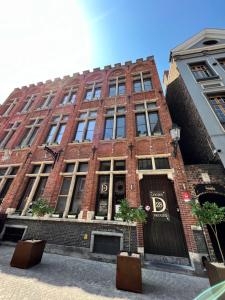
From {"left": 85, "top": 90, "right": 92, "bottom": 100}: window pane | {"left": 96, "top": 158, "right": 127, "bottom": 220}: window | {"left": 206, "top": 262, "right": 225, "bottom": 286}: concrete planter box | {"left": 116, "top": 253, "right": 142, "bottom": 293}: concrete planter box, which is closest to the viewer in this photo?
{"left": 206, "top": 262, "right": 225, "bottom": 286}: concrete planter box

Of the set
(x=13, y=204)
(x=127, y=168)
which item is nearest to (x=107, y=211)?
(x=127, y=168)

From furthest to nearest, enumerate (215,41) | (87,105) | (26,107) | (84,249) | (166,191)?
(26,107) < (215,41) < (87,105) < (166,191) < (84,249)

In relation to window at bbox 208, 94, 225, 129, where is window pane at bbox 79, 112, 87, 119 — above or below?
above

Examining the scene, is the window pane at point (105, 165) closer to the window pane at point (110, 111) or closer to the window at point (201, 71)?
the window pane at point (110, 111)

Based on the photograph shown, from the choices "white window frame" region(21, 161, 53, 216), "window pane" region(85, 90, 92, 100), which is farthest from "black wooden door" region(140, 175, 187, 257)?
"window pane" region(85, 90, 92, 100)

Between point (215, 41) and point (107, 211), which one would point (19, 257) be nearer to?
point (107, 211)

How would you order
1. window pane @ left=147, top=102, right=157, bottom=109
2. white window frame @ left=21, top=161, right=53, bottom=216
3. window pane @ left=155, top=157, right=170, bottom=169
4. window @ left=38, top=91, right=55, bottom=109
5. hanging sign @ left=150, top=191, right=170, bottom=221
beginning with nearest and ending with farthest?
hanging sign @ left=150, top=191, right=170, bottom=221, window pane @ left=155, top=157, right=170, bottom=169, white window frame @ left=21, top=161, right=53, bottom=216, window pane @ left=147, top=102, right=157, bottom=109, window @ left=38, top=91, right=55, bottom=109

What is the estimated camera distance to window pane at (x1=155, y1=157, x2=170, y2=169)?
845cm

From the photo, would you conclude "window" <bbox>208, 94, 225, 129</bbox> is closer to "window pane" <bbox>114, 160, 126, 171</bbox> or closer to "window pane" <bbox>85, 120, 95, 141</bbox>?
"window pane" <bbox>114, 160, 126, 171</bbox>

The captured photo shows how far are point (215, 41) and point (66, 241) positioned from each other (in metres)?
18.8

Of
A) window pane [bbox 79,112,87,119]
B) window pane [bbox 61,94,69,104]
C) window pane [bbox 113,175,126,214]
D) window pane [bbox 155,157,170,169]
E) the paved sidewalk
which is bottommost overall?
the paved sidewalk

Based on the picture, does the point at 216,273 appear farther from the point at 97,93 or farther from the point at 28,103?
the point at 28,103

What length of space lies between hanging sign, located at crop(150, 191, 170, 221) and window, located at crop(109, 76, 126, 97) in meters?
8.45

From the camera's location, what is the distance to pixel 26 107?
15.2 meters
